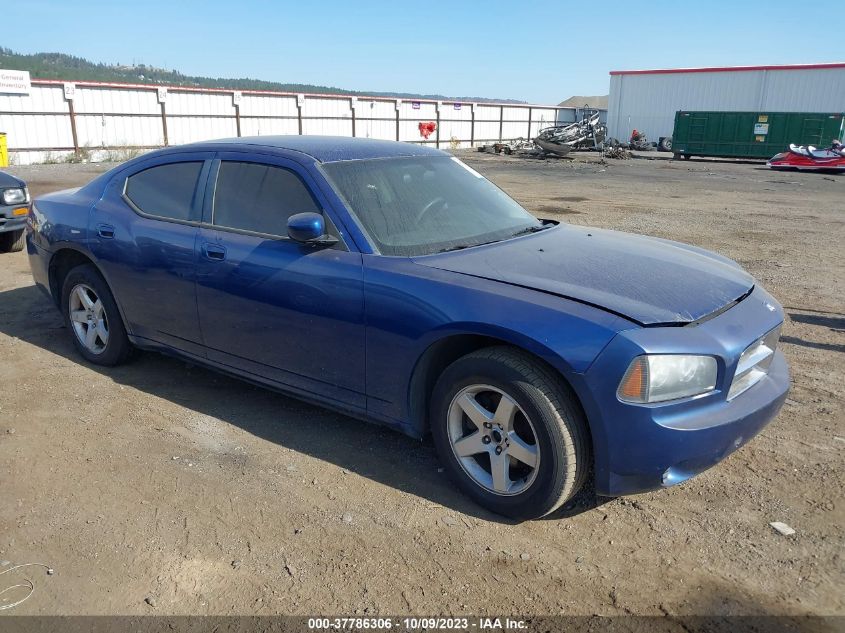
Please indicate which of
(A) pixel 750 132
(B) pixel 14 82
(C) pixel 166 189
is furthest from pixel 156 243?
(A) pixel 750 132

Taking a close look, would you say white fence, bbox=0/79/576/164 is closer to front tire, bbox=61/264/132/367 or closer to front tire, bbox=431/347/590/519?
front tire, bbox=61/264/132/367

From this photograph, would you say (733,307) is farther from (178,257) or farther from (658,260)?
(178,257)

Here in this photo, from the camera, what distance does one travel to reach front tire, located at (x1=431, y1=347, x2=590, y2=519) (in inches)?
116

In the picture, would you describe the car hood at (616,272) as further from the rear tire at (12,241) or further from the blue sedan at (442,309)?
the rear tire at (12,241)

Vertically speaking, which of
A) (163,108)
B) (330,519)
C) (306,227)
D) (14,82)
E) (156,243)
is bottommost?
(330,519)

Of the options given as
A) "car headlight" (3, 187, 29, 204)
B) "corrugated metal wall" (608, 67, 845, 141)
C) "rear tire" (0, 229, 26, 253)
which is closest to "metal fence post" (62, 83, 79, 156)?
"rear tire" (0, 229, 26, 253)

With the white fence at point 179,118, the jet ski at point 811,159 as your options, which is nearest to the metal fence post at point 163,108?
the white fence at point 179,118

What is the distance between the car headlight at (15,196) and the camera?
332 inches

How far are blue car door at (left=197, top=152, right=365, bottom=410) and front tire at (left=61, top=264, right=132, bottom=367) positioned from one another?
104 centimetres

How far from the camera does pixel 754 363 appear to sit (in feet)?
10.5

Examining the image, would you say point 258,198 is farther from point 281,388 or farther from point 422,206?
point 281,388

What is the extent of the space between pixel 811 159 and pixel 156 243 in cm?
2759

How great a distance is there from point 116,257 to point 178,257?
672mm

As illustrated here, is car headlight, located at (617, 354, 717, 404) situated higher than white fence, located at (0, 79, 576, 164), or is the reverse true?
white fence, located at (0, 79, 576, 164)
